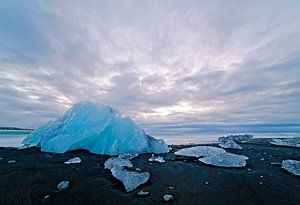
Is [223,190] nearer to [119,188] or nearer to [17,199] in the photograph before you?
[119,188]

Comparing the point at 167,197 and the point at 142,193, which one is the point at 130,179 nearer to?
the point at 142,193

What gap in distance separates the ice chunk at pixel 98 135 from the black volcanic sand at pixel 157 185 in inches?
93.9

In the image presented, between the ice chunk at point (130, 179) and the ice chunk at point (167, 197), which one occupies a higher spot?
the ice chunk at point (130, 179)

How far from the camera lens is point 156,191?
3.56 m

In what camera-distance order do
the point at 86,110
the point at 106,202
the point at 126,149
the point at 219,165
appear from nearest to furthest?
1. the point at 106,202
2. the point at 219,165
3. the point at 126,149
4. the point at 86,110

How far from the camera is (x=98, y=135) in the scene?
831 centimetres

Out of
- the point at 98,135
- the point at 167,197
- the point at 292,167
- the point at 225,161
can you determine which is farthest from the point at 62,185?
the point at 292,167

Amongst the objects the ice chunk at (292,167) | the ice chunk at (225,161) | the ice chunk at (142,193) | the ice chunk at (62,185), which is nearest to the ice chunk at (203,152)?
the ice chunk at (225,161)

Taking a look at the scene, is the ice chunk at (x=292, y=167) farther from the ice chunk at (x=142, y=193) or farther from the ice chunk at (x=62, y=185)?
the ice chunk at (x=62, y=185)

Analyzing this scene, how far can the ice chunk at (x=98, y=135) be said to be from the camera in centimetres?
798

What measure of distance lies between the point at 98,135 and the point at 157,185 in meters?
4.93

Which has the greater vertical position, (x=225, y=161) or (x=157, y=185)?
(x=225, y=161)

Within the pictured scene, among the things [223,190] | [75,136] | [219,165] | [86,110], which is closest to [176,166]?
[219,165]

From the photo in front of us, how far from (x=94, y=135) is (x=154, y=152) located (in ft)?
8.10
